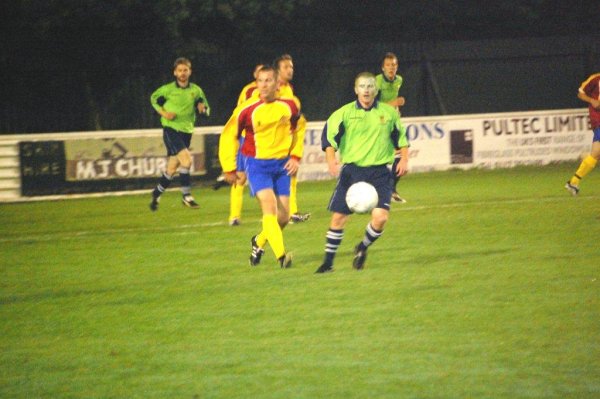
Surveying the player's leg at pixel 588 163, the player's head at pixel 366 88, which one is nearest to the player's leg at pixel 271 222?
the player's head at pixel 366 88

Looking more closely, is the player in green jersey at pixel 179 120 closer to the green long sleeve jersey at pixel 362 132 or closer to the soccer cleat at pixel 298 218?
the soccer cleat at pixel 298 218

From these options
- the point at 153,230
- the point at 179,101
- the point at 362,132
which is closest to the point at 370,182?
the point at 362,132

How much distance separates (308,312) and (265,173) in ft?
8.31

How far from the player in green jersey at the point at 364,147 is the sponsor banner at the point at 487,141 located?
1190 cm

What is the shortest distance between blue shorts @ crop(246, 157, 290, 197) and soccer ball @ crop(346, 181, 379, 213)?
0.93 m

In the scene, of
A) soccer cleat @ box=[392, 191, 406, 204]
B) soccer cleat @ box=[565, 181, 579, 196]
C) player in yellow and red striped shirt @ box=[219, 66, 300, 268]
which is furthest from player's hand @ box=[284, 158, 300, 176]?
soccer cleat @ box=[565, 181, 579, 196]

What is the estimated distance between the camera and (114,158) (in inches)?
797

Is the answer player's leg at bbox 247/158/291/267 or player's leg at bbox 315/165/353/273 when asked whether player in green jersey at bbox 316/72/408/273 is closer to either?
player's leg at bbox 315/165/353/273

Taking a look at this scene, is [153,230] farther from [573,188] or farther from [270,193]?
[573,188]

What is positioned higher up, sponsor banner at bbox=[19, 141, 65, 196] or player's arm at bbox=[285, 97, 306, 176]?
player's arm at bbox=[285, 97, 306, 176]

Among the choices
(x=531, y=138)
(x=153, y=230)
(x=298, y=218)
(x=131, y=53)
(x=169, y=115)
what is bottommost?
(x=153, y=230)

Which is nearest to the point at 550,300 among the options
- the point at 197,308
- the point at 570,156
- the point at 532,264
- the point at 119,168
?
the point at 532,264

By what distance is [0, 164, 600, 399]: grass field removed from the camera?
21.2 feet

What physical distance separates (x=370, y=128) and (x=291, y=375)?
394cm
